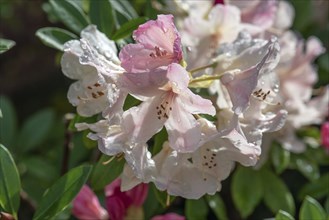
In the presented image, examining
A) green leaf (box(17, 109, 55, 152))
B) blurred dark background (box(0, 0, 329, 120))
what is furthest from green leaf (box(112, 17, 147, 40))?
blurred dark background (box(0, 0, 329, 120))

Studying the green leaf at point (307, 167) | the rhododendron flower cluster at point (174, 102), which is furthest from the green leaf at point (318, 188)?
the rhododendron flower cluster at point (174, 102)

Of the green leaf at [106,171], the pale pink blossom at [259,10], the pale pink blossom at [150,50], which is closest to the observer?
the pale pink blossom at [150,50]

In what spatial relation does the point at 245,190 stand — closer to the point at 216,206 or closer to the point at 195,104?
the point at 216,206

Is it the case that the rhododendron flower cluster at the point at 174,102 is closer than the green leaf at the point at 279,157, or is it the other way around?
the rhododendron flower cluster at the point at 174,102

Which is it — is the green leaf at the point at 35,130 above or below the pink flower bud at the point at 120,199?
below

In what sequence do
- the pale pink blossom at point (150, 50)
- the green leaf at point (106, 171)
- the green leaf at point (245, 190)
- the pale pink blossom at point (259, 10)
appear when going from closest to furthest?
the pale pink blossom at point (150, 50) → the green leaf at point (106, 171) → the pale pink blossom at point (259, 10) → the green leaf at point (245, 190)

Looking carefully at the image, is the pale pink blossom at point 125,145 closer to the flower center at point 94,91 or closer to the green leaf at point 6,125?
the flower center at point 94,91
